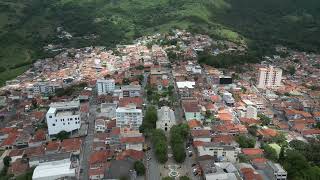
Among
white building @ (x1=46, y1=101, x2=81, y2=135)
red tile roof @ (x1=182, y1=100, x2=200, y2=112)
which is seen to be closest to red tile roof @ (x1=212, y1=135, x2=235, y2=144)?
red tile roof @ (x1=182, y1=100, x2=200, y2=112)

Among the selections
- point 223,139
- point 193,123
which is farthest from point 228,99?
point 223,139

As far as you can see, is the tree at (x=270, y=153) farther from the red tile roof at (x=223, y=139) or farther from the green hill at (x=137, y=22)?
the green hill at (x=137, y=22)

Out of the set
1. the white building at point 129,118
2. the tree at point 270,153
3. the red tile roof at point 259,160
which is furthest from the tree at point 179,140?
the tree at point 270,153

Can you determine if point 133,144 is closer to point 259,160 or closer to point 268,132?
point 259,160

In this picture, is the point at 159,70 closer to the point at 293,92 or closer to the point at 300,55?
the point at 293,92

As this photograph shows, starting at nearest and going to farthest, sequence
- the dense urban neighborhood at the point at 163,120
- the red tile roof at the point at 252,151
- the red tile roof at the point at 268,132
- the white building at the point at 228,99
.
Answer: the dense urban neighborhood at the point at 163,120 < the red tile roof at the point at 252,151 < the red tile roof at the point at 268,132 < the white building at the point at 228,99

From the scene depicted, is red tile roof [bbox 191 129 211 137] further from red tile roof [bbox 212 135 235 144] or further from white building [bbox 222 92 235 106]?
white building [bbox 222 92 235 106]
